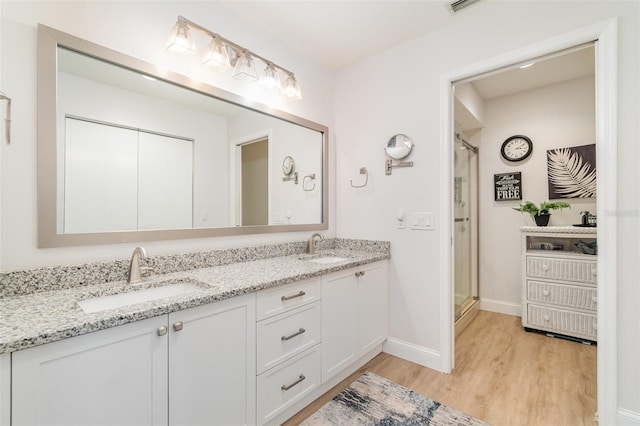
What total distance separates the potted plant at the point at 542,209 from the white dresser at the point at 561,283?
0.16 m

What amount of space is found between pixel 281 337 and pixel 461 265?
2301 millimetres

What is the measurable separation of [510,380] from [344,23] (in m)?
2.71

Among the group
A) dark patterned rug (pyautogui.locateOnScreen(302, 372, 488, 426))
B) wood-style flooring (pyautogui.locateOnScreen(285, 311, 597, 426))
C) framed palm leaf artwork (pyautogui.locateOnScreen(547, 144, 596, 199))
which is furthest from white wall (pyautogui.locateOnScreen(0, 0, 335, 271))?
framed palm leaf artwork (pyautogui.locateOnScreen(547, 144, 596, 199))

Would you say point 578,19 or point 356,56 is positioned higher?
point 356,56

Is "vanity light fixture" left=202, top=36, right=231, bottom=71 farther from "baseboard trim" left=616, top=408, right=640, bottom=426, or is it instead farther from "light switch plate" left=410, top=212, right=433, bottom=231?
"baseboard trim" left=616, top=408, right=640, bottom=426

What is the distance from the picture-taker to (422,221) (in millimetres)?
2182

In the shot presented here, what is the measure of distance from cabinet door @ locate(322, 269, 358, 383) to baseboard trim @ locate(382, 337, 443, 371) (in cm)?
49

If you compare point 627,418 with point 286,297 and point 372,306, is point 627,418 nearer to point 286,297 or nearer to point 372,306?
point 372,306

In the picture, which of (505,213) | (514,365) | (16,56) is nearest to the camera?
(16,56)

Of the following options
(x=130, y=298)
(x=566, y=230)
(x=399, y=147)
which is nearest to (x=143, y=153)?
(x=130, y=298)

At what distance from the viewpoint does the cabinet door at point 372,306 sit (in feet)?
6.79

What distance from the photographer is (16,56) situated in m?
1.19

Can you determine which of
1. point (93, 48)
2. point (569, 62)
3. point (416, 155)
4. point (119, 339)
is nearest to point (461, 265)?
point (416, 155)

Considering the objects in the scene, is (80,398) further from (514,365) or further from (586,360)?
(586,360)
